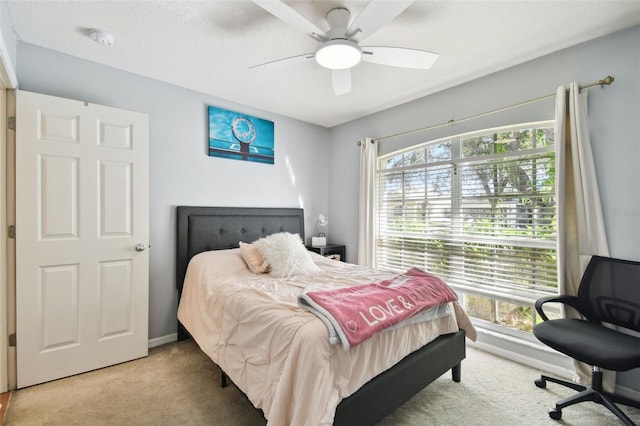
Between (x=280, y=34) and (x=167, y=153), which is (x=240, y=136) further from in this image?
(x=280, y=34)

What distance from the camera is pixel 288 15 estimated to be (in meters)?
1.56

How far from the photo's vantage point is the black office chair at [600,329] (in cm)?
166

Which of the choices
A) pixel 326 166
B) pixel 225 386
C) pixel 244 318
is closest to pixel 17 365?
pixel 225 386

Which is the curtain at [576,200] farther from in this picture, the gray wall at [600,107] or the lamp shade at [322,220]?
the lamp shade at [322,220]

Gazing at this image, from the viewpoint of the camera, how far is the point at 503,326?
8.79 feet

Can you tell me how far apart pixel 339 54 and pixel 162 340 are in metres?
2.95

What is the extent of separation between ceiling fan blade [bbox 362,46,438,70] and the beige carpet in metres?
2.29

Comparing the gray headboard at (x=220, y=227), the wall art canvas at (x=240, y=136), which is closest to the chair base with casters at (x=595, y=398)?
the gray headboard at (x=220, y=227)

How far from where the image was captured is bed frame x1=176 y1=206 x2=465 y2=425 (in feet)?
4.95

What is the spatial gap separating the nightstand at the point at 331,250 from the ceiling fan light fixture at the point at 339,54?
7.36ft

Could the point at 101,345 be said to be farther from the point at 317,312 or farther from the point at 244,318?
the point at 317,312

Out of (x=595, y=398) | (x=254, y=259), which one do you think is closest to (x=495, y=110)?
(x=595, y=398)

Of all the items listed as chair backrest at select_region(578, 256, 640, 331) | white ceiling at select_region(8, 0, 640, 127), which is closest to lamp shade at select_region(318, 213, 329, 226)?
white ceiling at select_region(8, 0, 640, 127)

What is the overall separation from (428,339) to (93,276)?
102 inches
